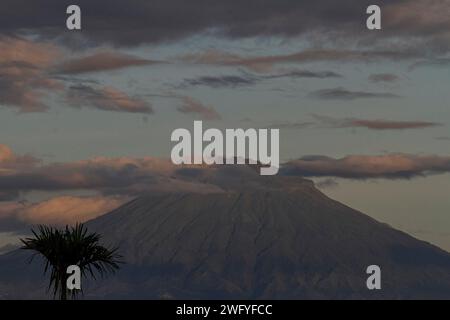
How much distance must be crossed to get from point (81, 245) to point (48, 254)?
84.0 inches
